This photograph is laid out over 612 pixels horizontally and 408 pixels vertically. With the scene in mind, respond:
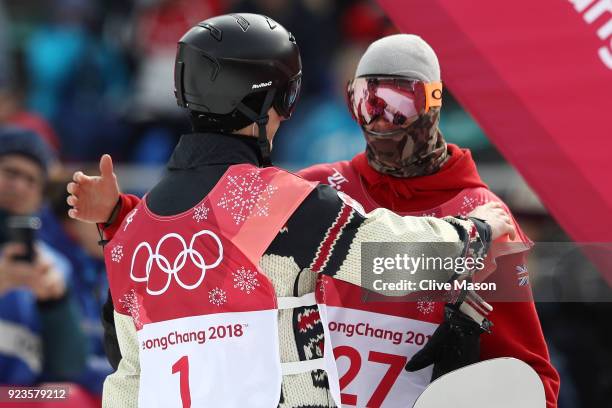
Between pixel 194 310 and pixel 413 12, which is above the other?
pixel 413 12

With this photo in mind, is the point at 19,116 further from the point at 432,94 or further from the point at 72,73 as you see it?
the point at 432,94

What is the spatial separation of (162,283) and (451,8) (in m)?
1.09

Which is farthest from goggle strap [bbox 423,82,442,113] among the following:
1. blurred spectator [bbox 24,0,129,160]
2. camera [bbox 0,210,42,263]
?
blurred spectator [bbox 24,0,129,160]

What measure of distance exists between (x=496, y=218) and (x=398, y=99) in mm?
541

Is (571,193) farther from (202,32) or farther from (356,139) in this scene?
→ (356,139)

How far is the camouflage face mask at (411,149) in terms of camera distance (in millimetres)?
3395

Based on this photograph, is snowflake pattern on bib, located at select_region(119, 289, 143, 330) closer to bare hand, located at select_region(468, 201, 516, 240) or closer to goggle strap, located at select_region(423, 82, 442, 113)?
bare hand, located at select_region(468, 201, 516, 240)

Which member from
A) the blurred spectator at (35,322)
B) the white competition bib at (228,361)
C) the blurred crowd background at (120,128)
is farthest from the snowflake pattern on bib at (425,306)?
the blurred spectator at (35,322)

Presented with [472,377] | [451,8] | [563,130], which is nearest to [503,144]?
[563,130]

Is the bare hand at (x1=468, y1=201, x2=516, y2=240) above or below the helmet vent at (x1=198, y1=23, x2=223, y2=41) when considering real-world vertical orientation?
below

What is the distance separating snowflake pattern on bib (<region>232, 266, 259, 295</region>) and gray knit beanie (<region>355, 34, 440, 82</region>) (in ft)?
2.83

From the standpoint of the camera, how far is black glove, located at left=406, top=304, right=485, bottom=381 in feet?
10.3

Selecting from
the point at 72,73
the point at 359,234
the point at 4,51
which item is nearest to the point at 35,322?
the point at 359,234

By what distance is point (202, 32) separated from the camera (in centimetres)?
302
